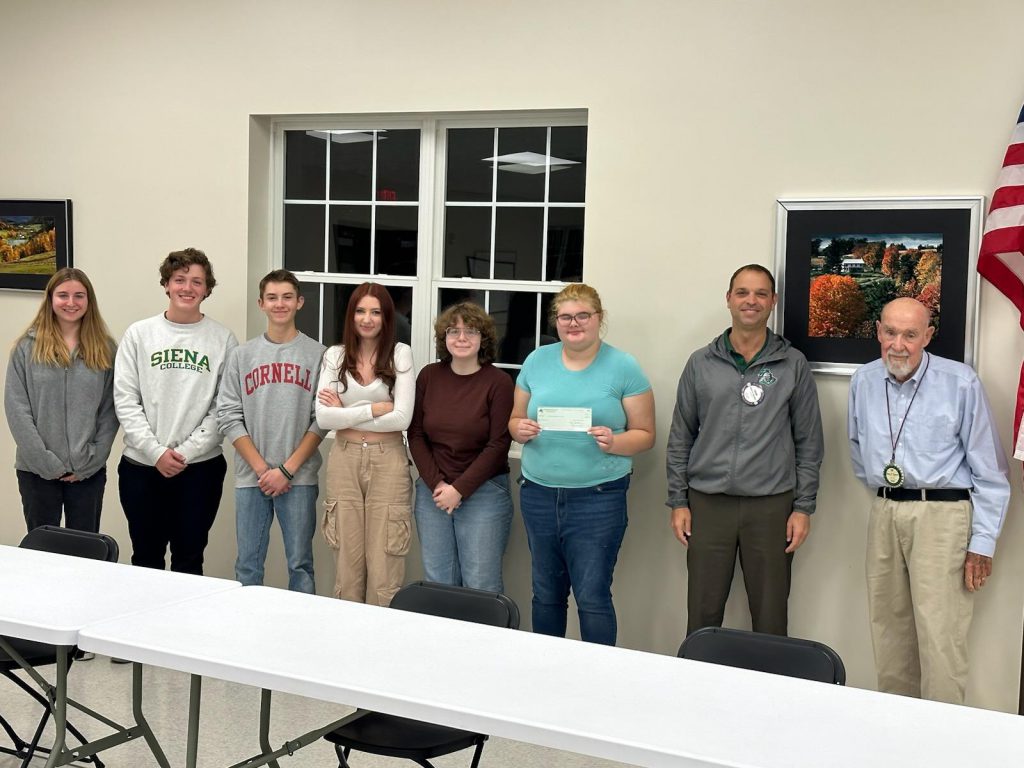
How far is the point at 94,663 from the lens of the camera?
4.57 metres

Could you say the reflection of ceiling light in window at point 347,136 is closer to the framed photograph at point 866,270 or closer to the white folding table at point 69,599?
the framed photograph at point 866,270

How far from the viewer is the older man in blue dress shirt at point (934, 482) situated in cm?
374

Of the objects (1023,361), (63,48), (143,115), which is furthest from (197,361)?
(1023,361)

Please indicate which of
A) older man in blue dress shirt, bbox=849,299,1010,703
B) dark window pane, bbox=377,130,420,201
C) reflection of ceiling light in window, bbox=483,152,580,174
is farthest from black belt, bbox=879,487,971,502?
dark window pane, bbox=377,130,420,201

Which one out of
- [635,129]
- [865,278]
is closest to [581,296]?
[635,129]

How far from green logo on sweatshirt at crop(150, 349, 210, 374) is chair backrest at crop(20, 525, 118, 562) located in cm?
113

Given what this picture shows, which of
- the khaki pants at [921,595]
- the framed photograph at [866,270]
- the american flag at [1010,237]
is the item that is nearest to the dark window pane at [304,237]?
the framed photograph at [866,270]

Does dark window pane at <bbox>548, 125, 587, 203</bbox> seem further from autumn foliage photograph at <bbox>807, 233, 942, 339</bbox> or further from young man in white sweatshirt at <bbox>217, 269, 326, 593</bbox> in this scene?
young man in white sweatshirt at <bbox>217, 269, 326, 593</bbox>

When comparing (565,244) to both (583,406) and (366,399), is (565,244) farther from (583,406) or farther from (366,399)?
(366,399)

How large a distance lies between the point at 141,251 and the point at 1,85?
1371 mm

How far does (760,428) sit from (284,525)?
214 centimetres

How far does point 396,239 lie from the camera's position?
16.9 ft

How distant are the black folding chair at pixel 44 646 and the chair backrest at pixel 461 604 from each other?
40.6 inches

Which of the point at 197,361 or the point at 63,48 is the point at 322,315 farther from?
the point at 63,48
